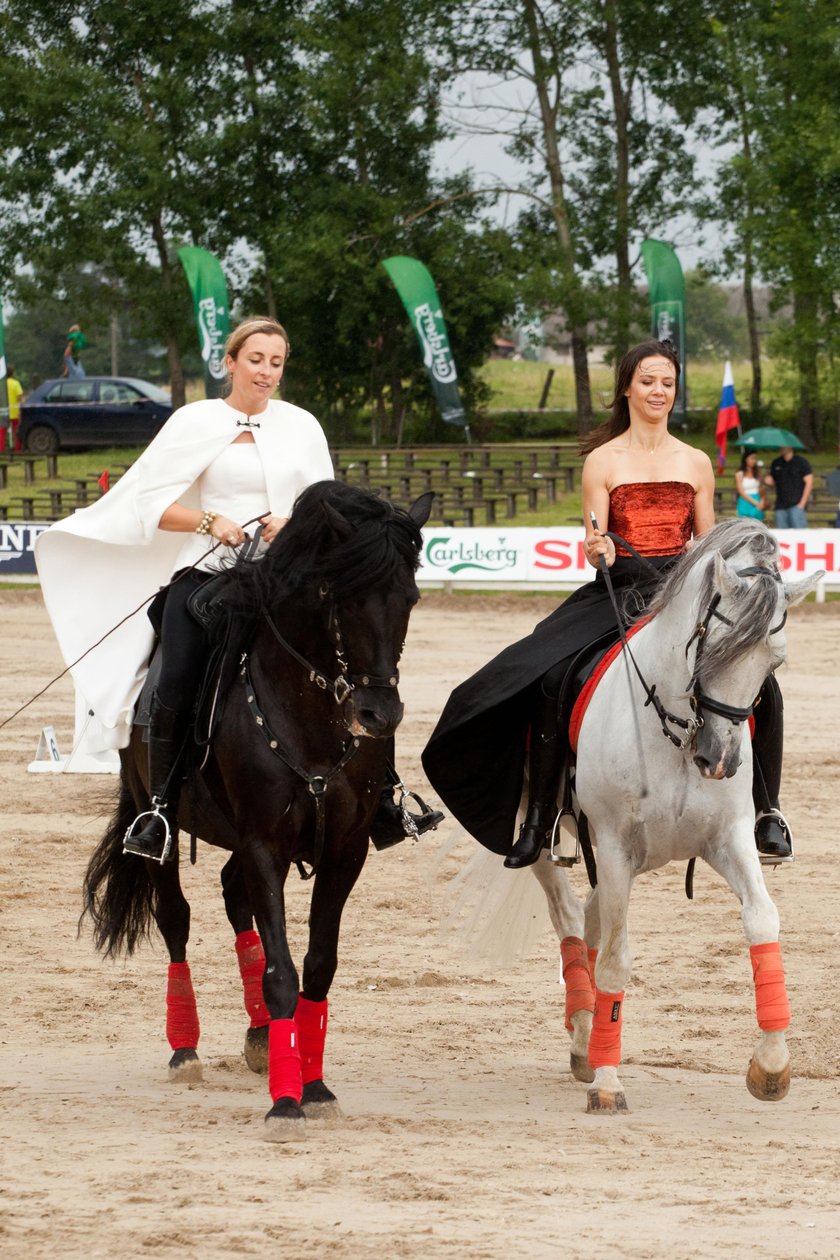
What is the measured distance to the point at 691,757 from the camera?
6.09 metres

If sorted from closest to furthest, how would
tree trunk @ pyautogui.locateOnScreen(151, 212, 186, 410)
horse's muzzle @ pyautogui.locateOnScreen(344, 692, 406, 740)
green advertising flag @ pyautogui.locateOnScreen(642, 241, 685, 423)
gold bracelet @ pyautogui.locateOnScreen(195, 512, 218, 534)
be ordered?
horse's muzzle @ pyautogui.locateOnScreen(344, 692, 406, 740) → gold bracelet @ pyautogui.locateOnScreen(195, 512, 218, 534) → green advertising flag @ pyautogui.locateOnScreen(642, 241, 685, 423) → tree trunk @ pyautogui.locateOnScreen(151, 212, 186, 410)

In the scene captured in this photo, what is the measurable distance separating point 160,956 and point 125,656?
2.32 metres

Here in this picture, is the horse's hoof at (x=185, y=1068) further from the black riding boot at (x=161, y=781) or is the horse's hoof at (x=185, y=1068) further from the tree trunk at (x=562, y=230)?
the tree trunk at (x=562, y=230)

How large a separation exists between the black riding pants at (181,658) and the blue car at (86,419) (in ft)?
116

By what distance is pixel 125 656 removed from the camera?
7.30m

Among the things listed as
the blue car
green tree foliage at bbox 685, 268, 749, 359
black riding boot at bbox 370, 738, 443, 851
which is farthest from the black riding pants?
green tree foliage at bbox 685, 268, 749, 359

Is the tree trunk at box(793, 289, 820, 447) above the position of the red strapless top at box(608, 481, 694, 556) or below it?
above

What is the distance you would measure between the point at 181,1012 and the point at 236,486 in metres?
2.06

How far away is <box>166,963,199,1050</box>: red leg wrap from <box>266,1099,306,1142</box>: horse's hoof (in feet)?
3.51

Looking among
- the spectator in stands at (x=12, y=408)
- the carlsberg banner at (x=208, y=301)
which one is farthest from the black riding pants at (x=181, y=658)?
the spectator in stands at (x=12, y=408)

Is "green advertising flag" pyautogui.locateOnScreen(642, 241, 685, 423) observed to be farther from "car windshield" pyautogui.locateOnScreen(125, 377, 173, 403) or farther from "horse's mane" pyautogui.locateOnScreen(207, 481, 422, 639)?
"horse's mane" pyautogui.locateOnScreen(207, 481, 422, 639)

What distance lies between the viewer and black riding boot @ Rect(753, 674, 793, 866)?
6.56m

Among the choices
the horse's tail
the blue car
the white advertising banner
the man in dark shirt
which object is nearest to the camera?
the horse's tail

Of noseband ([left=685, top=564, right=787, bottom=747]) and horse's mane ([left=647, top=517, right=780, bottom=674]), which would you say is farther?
noseband ([left=685, top=564, right=787, bottom=747])
